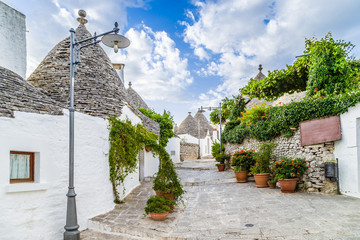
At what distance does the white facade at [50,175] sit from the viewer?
4414 millimetres

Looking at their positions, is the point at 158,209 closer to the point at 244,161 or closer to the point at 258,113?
the point at 244,161

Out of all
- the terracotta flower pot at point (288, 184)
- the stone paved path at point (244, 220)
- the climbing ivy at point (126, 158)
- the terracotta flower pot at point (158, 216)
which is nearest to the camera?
the stone paved path at point (244, 220)

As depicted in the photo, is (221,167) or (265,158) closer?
(265,158)

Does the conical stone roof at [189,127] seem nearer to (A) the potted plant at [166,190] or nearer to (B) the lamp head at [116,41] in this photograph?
(A) the potted plant at [166,190]

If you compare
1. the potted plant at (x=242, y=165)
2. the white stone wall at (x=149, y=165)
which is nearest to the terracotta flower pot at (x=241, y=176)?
the potted plant at (x=242, y=165)

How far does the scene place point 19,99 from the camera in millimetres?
5145

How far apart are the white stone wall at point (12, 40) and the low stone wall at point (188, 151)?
20336 mm

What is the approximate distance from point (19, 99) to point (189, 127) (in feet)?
91.2

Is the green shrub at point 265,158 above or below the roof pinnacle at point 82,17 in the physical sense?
below

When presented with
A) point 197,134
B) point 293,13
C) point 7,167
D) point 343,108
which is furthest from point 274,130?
point 197,134

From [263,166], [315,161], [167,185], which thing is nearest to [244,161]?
[263,166]

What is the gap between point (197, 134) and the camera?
32.4 m

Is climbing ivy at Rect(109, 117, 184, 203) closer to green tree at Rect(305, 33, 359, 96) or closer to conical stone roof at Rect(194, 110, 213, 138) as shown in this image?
green tree at Rect(305, 33, 359, 96)

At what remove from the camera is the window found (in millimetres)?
4695
